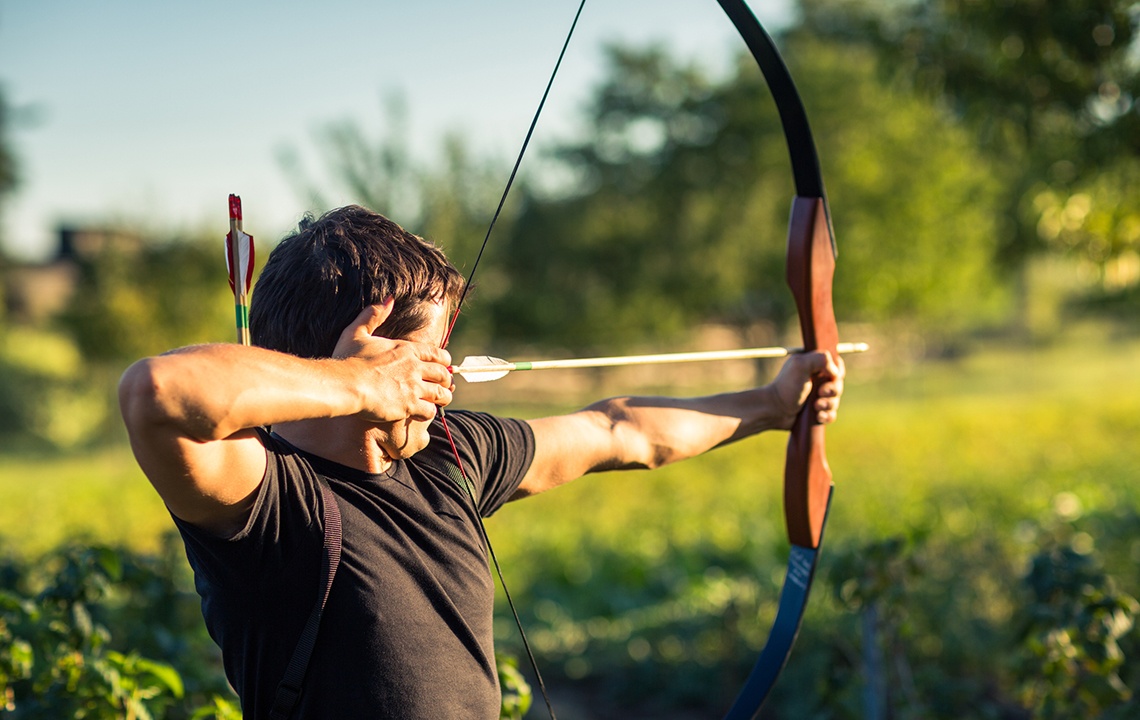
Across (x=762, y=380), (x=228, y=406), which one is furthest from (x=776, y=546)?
(x=762, y=380)

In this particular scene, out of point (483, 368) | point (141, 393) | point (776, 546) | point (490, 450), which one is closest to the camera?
point (141, 393)

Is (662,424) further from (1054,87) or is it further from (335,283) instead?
(1054,87)

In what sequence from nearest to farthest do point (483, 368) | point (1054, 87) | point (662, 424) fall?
1. point (483, 368)
2. point (662, 424)
3. point (1054, 87)

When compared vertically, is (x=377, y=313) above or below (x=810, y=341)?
above

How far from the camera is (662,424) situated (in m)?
2.14

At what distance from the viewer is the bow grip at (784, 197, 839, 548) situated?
236 centimetres

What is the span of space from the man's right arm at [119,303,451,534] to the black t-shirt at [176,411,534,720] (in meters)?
0.05

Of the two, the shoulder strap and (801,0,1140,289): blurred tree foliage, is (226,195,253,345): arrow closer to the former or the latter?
the shoulder strap

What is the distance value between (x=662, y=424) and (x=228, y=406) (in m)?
1.10

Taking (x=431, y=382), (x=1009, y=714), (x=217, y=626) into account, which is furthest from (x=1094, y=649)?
(x=217, y=626)

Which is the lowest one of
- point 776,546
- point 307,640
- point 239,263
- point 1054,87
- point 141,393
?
point 776,546

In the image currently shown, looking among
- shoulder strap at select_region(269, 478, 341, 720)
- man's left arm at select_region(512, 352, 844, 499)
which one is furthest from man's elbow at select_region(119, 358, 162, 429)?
man's left arm at select_region(512, 352, 844, 499)

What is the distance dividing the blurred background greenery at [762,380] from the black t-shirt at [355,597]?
0.58m

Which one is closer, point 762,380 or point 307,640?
point 307,640
